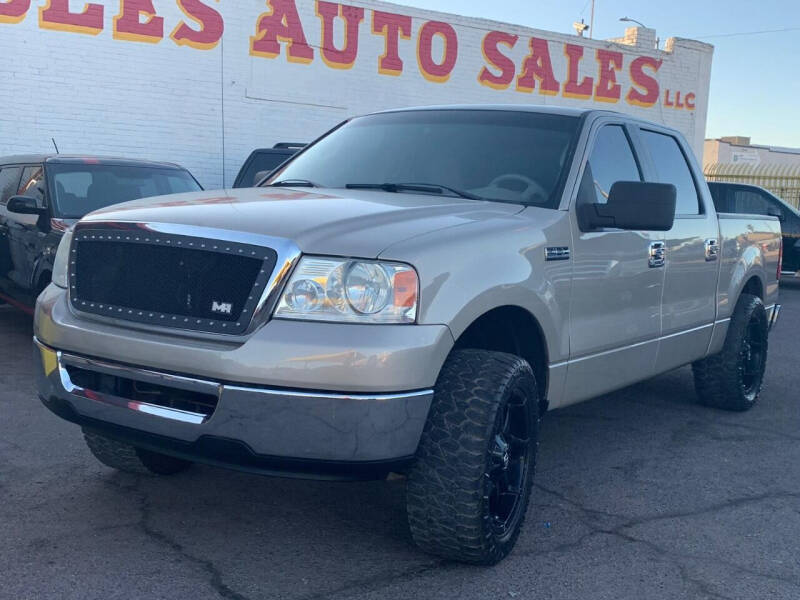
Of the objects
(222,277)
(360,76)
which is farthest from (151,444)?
(360,76)

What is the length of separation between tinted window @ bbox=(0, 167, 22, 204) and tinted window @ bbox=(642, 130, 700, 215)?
5725 mm

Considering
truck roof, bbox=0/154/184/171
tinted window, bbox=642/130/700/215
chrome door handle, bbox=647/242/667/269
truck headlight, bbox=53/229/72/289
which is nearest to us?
truck headlight, bbox=53/229/72/289

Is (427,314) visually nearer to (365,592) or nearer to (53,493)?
(365,592)

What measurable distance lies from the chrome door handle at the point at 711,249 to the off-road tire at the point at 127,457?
3.29 metres

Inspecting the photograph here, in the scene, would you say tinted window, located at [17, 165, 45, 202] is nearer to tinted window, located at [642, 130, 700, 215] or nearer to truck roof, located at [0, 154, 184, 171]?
truck roof, located at [0, 154, 184, 171]

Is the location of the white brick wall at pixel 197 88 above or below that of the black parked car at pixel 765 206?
above

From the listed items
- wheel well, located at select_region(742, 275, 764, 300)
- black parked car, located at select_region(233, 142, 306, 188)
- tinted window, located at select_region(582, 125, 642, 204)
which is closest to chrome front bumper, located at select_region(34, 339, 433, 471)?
tinted window, located at select_region(582, 125, 642, 204)

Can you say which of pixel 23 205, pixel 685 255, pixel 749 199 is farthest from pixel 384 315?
pixel 749 199

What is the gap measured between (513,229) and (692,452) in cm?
229

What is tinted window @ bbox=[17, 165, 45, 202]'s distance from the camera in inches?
307

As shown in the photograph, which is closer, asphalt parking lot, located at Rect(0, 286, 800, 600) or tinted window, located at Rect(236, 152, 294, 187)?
asphalt parking lot, located at Rect(0, 286, 800, 600)

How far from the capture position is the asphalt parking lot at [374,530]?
3.33m

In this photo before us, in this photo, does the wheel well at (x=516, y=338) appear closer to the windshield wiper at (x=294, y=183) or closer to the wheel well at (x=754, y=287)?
the windshield wiper at (x=294, y=183)

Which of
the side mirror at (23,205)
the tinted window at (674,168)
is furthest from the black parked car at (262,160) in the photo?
the tinted window at (674,168)
